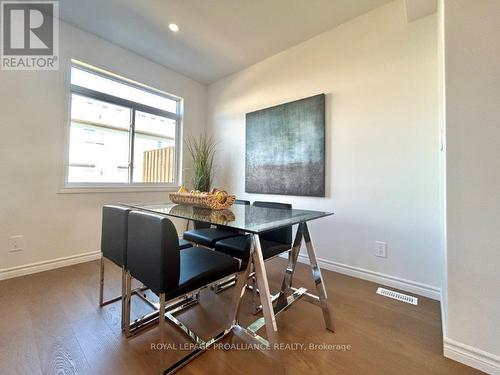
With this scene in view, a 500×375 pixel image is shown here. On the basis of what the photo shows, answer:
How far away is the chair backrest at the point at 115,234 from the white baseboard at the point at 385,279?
203cm

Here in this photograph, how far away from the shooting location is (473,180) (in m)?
1.15

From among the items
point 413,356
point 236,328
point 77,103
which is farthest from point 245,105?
point 413,356

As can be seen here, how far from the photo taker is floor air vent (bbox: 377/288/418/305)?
183 cm

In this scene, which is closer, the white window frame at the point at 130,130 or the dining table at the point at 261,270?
the dining table at the point at 261,270

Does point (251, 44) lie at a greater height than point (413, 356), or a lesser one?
greater

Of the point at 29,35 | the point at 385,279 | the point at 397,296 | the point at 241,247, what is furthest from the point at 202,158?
the point at 397,296

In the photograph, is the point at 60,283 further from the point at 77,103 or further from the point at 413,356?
the point at 413,356

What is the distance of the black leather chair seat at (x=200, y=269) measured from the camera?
1110 mm

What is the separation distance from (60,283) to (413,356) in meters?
2.82

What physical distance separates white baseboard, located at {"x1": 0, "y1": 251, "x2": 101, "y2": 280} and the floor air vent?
316 centimetres

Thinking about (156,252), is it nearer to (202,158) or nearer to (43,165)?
(43,165)

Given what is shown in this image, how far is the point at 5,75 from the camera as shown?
2.12 metres

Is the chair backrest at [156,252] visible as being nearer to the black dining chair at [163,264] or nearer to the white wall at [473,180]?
the black dining chair at [163,264]

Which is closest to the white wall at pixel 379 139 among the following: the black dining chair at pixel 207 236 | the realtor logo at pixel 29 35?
the black dining chair at pixel 207 236
